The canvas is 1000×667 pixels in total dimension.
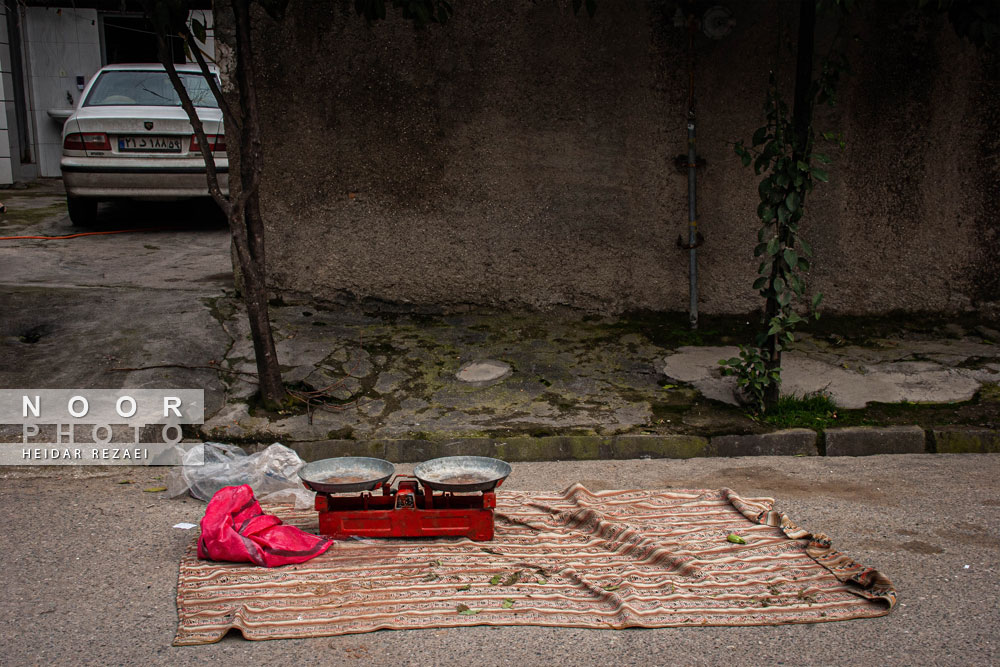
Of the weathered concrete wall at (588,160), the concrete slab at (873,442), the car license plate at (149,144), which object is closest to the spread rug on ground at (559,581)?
the concrete slab at (873,442)

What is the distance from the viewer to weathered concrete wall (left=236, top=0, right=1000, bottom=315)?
264 inches

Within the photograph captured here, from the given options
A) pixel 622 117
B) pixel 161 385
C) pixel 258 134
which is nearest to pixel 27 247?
pixel 161 385

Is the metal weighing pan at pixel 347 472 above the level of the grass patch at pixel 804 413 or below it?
above

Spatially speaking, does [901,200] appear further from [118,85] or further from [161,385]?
[118,85]

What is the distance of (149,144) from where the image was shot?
361 inches

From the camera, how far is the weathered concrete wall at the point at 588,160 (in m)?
6.70

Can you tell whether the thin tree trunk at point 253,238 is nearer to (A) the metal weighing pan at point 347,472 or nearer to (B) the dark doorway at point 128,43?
(A) the metal weighing pan at point 347,472

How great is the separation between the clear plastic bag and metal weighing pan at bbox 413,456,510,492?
0.81 m

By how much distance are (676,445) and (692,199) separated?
7.34ft

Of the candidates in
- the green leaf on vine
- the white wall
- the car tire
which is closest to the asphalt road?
the green leaf on vine

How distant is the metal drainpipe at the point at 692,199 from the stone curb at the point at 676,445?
5.33 ft

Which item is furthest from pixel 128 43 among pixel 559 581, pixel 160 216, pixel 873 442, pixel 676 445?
pixel 559 581

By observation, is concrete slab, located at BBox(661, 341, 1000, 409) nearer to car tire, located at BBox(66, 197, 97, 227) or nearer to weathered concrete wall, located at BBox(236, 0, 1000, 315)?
weathered concrete wall, located at BBox(236, 0, 1000, 315)

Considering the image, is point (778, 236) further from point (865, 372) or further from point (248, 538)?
point (248, 538)
